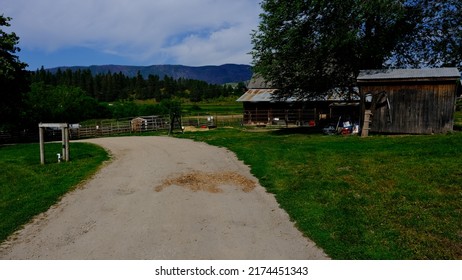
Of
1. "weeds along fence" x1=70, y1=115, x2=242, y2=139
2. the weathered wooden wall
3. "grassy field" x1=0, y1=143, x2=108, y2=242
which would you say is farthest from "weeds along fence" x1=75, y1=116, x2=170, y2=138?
the weathered wooden wall

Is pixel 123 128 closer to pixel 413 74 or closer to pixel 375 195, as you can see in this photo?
pixel 413 74

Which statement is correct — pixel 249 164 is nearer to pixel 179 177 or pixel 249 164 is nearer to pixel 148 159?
pixel 179 177

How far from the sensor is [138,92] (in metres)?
171

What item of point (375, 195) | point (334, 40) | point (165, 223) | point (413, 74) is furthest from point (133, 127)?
point (375, 195)

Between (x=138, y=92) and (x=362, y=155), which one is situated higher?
(x=138, y=92)

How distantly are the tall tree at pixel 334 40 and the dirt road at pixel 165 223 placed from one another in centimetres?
1645

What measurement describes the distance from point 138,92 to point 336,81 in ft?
496

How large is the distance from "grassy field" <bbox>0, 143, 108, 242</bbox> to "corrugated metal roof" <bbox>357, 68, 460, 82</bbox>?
1785cm

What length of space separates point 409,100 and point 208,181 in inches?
663

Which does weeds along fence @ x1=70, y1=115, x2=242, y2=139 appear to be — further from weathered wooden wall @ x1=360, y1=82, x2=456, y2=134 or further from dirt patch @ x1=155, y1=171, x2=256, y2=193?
dirt patch @ x1=155, y1=171, x2=256, y2=193

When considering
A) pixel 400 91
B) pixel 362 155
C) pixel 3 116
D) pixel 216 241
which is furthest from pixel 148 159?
pixel 3 116

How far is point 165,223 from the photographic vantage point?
884 cm

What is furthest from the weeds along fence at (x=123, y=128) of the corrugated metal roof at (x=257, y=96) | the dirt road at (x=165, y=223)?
the dirt road at (x=165, y=223)

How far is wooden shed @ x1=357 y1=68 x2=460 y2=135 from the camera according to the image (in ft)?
74.7
